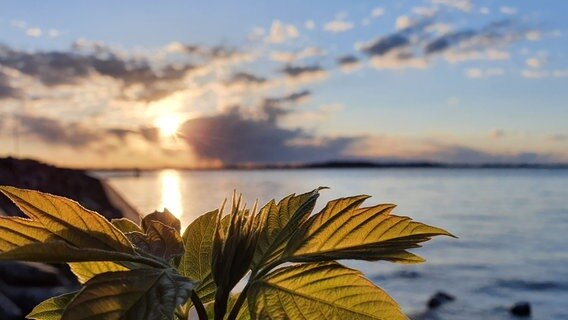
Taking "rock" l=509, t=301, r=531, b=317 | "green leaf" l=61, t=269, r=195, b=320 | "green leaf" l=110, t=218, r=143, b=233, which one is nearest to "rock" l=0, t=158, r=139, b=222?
"rock" l=509, t=301, r=531, b=317

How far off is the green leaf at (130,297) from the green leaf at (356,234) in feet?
0.51

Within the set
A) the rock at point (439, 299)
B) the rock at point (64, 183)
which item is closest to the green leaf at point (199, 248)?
the rock at point (64, 183)

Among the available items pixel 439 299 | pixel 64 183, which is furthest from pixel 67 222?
pixel 64 183

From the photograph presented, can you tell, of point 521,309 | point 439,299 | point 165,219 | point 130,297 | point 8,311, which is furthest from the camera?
point 439,299

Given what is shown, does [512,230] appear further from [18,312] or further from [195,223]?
[195,223]

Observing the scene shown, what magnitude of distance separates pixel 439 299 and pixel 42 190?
13520mm

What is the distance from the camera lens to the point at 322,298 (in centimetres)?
67

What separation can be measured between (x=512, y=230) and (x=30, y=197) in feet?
155

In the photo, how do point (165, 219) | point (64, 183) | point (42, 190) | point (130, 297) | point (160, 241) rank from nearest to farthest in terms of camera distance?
point (130, 297), point (160, 241), point (165, 219), point (42, 190), point (64, 183)

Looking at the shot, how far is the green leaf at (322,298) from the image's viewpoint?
66 centimetres

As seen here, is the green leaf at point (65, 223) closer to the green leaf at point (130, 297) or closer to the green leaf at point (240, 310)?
the green leaf at point (130, 297)

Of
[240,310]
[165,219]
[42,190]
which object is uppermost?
[165,219]

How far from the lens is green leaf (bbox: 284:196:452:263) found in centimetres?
70

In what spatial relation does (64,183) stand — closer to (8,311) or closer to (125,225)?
(8,311)
